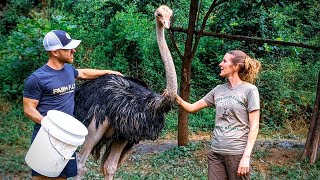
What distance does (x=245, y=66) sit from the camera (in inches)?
141

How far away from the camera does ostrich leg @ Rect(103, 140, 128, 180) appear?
468cm

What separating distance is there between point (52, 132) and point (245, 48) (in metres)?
6.55

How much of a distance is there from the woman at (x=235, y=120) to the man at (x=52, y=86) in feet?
3.49

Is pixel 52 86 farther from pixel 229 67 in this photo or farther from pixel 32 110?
pixel 229 67

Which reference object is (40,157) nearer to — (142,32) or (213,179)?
(213,179)

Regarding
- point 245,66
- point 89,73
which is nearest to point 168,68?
point 89,73

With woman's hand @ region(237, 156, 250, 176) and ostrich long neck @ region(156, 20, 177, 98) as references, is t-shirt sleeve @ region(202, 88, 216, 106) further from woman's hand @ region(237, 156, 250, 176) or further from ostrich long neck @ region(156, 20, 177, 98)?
woman's hand @ region(237, 156, 250, 176)

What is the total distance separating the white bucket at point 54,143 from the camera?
3297 millimetres

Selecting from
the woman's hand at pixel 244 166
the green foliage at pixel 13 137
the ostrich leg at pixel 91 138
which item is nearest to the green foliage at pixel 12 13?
the green foliage at pixel 13 137

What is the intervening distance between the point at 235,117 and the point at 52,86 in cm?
127

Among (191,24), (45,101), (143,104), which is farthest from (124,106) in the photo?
(191,24)

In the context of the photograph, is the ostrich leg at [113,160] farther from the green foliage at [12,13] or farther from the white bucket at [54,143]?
the green foliage at [12,13]

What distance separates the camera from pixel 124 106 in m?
4.36

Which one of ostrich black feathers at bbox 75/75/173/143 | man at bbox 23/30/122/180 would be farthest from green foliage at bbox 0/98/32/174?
man at bbox 23/30/122/180
